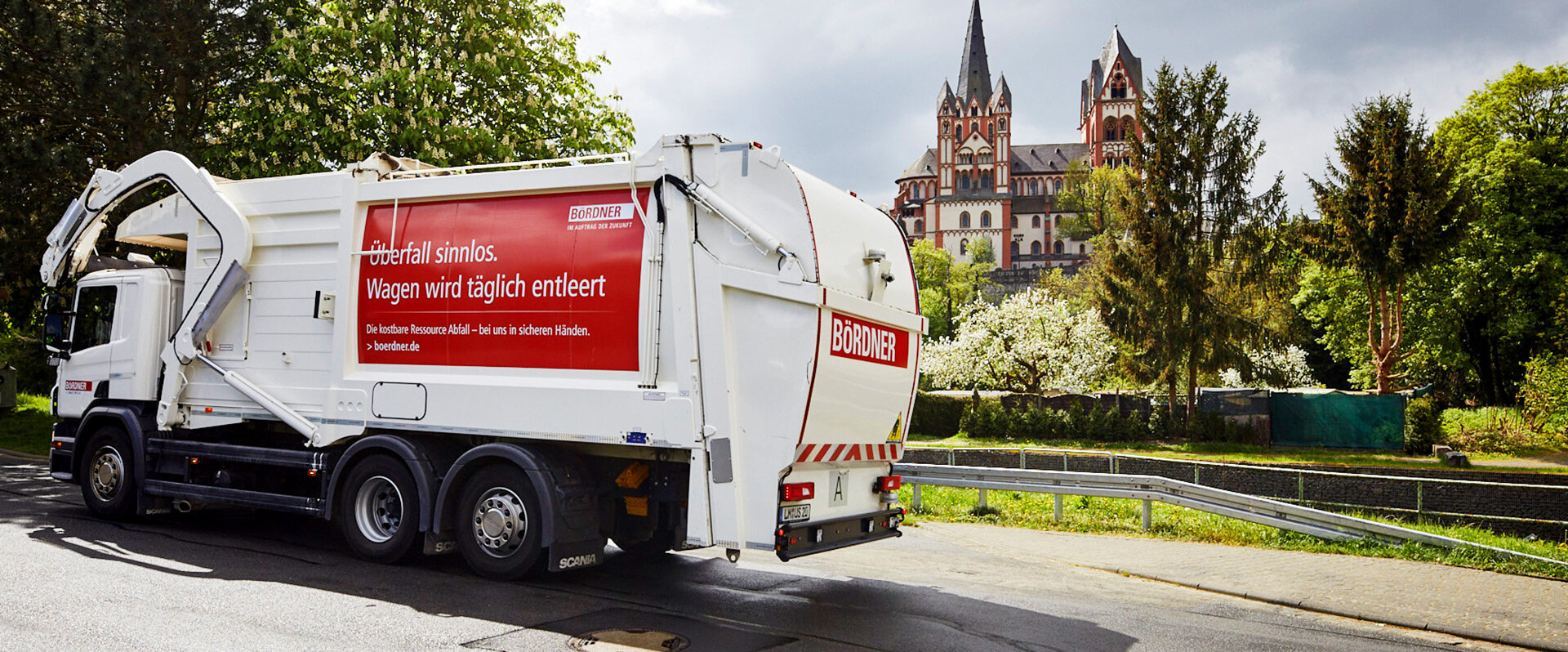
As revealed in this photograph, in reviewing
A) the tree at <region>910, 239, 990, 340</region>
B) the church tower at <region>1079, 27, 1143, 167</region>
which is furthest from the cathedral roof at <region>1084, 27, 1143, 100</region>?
the tree at <region>910, 239, 990, 340</region>

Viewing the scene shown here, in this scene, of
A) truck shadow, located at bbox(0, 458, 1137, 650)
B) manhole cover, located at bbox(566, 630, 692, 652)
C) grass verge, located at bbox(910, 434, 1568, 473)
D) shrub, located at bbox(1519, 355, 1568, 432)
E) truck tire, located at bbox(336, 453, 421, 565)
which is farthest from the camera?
shrub, located at bbox(1519, 355, 1568, 432)

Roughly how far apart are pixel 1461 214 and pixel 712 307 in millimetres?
38862

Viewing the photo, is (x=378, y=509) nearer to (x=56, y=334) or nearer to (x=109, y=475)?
(x=109, y=475)

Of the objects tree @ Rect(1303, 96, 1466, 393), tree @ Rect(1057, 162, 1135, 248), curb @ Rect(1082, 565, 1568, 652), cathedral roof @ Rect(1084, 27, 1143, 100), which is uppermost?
cathedral roof @ Rect(1084, 27, 1143, 100)

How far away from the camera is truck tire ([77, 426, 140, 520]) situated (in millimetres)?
10383

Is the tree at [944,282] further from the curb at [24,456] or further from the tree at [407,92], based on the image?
the curb at [24,456]

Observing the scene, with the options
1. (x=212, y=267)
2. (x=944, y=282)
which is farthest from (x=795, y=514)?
(x=944, y=282)

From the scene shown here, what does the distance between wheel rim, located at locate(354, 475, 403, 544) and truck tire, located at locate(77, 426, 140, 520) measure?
3.09 metres

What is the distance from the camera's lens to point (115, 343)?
10.9 metres

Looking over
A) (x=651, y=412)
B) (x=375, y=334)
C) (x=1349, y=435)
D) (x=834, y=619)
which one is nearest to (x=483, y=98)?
(x=375, y=334)

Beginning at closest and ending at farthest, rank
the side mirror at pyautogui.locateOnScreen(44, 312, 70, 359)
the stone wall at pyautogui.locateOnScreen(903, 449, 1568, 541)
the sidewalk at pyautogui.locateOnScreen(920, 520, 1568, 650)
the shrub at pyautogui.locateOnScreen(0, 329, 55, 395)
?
the sidewalk at pyautogui.locateOnScreen(920, 520, 1568, 650) < the side mirror at pyautogui.locateOnScreen(44, 312, 70, 359) < the stone wall at pyautogui.locateOnScreen(903, 449, 1568, 541) < the shrub at pyautogui.locateOnScreen(0, 329, 55, 395)

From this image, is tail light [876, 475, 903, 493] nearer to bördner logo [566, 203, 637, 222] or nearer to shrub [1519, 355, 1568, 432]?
bördner logo [566, 203, 637, 222]

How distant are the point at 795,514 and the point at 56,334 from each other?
8820mm

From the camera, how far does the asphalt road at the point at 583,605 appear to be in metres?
6.34
